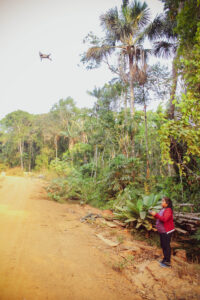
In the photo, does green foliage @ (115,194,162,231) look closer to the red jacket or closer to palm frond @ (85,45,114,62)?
the red jacket

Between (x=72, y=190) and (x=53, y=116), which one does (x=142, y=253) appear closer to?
(x=72, y=190)

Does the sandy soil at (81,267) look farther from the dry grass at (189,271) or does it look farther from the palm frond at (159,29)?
the palm frond at (159,29)

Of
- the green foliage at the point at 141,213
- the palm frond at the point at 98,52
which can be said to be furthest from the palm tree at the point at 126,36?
the green foliage at the point at 141,213

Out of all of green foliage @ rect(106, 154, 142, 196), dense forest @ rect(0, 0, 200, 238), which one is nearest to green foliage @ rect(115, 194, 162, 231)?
dense forest @ rect(0, 0, 200, 238)

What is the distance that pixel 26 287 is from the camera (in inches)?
81.7

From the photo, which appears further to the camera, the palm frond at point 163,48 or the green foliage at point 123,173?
the palm frond at point 163,48

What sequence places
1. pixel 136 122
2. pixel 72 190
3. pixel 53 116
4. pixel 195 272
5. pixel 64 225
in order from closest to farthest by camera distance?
pixel 195 272 → pixel 64 225 → pixel 72 190 → pixel 136 122 → pixel 53 116

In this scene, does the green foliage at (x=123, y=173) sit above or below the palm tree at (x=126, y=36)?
below

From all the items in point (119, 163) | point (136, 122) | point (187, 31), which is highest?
point (187, 31)

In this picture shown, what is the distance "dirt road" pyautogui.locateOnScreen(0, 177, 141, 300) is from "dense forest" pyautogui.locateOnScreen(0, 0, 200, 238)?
70.5 inches

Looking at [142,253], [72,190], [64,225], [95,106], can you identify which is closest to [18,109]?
[95,106]

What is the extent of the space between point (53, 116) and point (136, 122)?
1736 centimetres

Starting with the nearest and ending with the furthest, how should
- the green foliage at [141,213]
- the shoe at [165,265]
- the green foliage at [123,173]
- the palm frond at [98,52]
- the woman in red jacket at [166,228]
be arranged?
the shoe at [165,265] < the woman in red jacket at [166,228] < the green foliage at [141,213] < the green foliage at [123,173] < the palm frond at [98,52]

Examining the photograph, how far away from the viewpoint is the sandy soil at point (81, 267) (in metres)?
2.17
